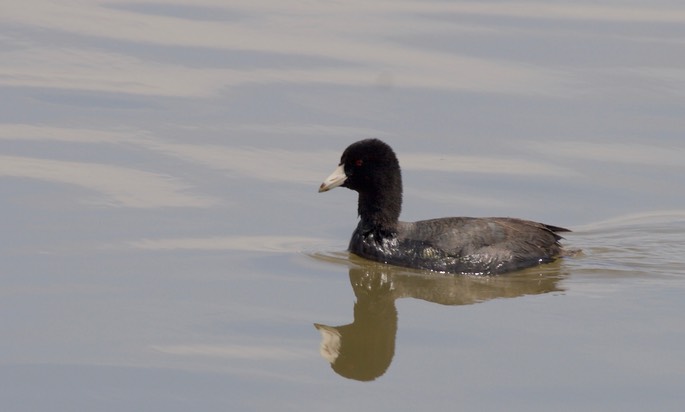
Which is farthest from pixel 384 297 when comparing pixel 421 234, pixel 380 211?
pixel 380 211

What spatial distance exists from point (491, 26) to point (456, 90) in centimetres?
270

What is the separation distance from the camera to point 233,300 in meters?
10.5

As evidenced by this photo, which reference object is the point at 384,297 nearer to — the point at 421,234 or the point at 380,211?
the point at 421,234

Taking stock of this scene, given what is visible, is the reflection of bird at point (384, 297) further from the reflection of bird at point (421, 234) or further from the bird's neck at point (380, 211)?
the bird's neck at point (380, 211)

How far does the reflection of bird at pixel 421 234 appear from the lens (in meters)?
12.2

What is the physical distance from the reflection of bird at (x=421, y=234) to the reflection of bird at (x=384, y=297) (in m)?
0.16

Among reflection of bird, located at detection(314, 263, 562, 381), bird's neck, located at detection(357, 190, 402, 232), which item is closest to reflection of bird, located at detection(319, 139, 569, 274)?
bird's neck, located at detection(357, 190, 402, 232)

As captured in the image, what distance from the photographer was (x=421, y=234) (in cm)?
1236

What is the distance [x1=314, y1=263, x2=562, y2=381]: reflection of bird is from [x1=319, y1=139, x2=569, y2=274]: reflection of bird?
0.16m

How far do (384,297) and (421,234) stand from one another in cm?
114

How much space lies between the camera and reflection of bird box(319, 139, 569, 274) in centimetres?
1225

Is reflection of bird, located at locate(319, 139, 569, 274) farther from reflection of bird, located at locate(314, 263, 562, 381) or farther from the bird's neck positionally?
reflection of bird, located at locate(314, 263, 562, 381)

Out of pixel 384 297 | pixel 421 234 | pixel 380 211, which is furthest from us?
pixel 380 211

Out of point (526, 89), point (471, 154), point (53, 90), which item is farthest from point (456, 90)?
point (53, 90)
